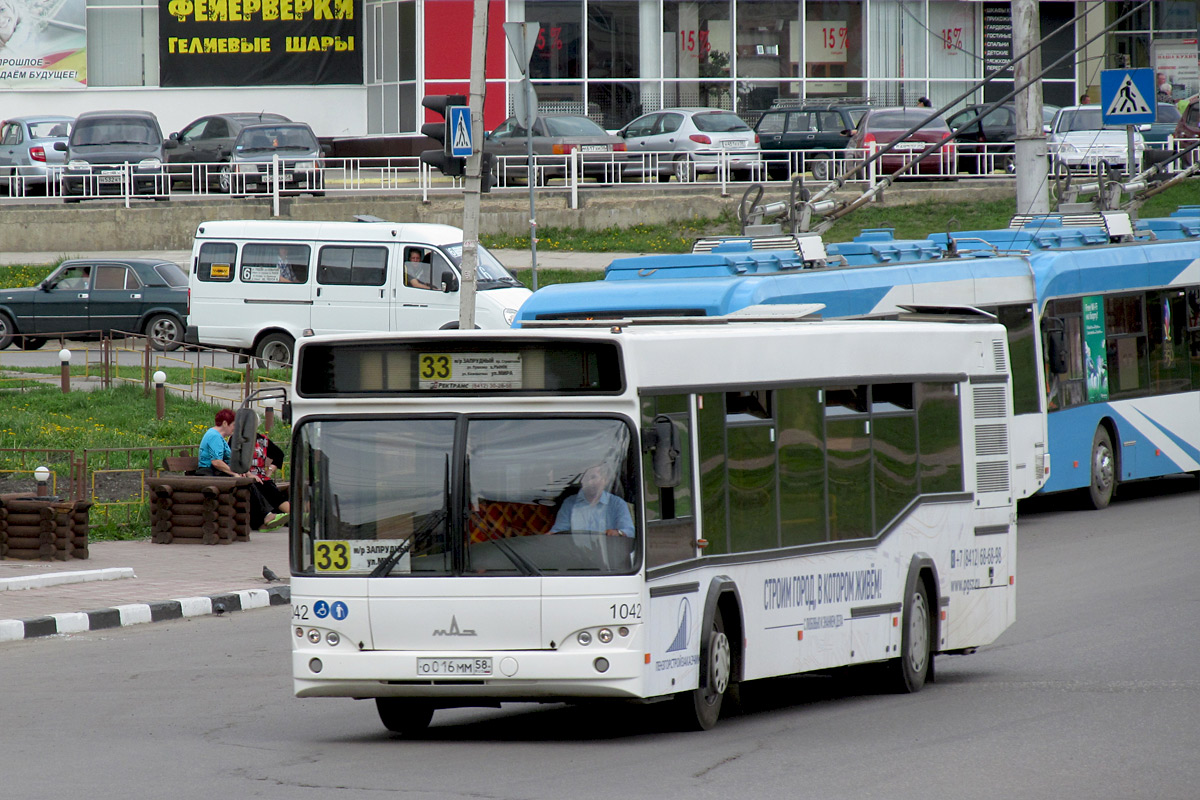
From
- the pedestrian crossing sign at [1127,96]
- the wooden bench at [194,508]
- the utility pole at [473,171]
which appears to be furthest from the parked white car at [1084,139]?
the wooden bench at [194,508]

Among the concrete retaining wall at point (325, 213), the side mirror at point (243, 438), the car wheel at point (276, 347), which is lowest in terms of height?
the side mirror at point (243, 438)

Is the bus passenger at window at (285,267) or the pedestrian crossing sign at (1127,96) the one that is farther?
the bus passenger at window at (285,267)

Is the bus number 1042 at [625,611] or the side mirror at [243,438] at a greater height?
the side mirror at [243,438]

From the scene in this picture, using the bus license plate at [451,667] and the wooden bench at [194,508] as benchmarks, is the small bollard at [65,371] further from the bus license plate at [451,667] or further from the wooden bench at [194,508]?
the bus license plate at [451,667]

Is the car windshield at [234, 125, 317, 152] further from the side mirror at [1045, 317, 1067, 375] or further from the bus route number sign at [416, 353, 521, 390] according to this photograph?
the bus route number sign at [416, 353, 521, 390]

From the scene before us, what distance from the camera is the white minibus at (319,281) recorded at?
2597cm

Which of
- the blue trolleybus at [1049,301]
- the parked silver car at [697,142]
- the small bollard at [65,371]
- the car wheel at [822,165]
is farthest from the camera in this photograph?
the parked silver car at [697,142]

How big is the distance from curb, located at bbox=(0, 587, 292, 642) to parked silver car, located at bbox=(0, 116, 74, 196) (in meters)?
23.8

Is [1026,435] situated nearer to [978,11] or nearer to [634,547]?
[634,547]

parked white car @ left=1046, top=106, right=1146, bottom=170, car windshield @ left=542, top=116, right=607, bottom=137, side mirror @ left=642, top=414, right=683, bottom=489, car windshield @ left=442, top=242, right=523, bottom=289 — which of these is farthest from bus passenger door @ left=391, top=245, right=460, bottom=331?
side mirror @ left=642, top=414, right=683, bottom=489

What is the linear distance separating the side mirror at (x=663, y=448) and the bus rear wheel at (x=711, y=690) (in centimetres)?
90

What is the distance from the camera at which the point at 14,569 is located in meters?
14.5

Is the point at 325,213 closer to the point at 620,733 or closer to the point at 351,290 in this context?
the point at 351,290

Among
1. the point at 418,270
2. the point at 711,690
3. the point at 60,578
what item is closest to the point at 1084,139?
the point at 418,270
